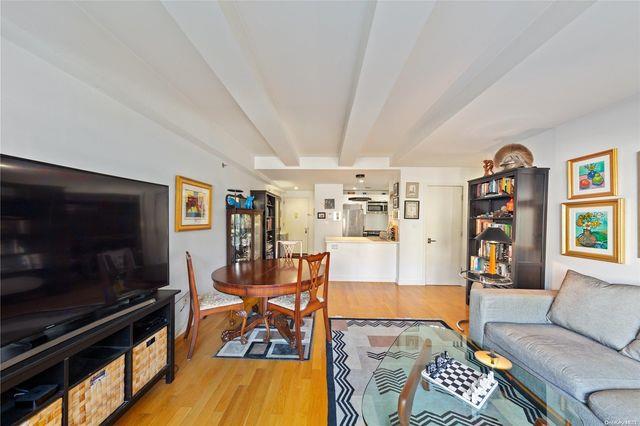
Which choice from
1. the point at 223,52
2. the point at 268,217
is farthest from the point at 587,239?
the point at 268,217

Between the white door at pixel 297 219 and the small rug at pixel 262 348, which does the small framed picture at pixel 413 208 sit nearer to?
the small rug at pixel 262 348

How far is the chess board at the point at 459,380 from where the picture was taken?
1405 mm

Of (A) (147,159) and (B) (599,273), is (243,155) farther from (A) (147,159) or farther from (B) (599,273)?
(B) (599,273)

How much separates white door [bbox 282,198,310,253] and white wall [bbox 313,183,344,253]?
2104mm

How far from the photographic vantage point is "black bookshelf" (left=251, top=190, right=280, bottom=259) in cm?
537

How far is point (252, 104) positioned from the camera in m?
2.30

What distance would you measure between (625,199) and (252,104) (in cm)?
322

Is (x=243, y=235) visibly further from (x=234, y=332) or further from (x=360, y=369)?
(x=360, y=369)

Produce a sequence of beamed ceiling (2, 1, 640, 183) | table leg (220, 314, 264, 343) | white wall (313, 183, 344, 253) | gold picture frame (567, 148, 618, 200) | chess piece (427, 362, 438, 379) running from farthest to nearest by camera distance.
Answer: white wall (313, 183, 344, 253), table leg (220, 314, 264, 343), gold picture frame (567, 148, 618, 200), chess piece (427, 362, 438, 379), beamed ceiling (2, 1, 640, 183)

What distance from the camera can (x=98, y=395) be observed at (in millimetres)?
1383

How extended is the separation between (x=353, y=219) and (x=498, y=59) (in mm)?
5835

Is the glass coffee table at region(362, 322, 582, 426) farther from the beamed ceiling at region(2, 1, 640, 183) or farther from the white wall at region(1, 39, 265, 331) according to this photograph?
the white wall at region(1, 39, 265, 331)

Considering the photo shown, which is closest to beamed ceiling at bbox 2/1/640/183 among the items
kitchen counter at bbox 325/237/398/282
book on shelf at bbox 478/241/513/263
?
book on shelf at bbox 478/241/513/263

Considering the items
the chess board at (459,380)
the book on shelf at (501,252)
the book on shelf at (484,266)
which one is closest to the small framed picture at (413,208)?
the book on shelf at (484,266)
